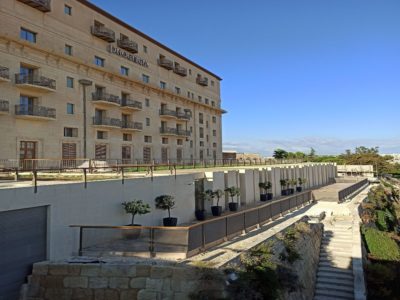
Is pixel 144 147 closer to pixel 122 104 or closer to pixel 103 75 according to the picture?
pixel 122 104

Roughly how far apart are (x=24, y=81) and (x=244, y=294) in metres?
27.6

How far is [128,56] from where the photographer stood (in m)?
43.1

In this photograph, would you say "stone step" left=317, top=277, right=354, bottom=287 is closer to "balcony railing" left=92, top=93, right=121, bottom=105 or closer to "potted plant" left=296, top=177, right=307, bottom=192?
"potted plant" left=296, top=177, right=307, bottom=192

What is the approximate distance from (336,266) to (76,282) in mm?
13115

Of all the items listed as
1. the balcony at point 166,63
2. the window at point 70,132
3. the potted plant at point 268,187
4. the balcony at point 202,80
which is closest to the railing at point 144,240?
the potted plant at point 268,187

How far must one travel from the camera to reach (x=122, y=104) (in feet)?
140

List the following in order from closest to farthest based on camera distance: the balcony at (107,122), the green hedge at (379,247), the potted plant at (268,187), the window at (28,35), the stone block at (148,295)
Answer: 1. the stone block at (148,295)
2. the green hedge at (379,247)
3. the potted plant at (268,187)
4. the window at (28,35)
5. the balcony at (107,122)

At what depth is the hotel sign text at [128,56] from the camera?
4041cm

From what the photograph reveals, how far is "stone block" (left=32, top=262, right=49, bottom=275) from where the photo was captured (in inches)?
375

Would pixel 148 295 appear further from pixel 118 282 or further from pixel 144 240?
pixel 144 240

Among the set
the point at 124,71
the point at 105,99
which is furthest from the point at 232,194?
the point at 124,71

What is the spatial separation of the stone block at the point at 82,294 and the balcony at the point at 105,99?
30.9m

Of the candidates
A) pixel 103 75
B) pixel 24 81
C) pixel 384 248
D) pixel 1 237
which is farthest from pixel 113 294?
pixel 103 75

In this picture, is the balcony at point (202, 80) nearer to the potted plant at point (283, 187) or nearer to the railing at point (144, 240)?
the potted plant at point (283, 187)
